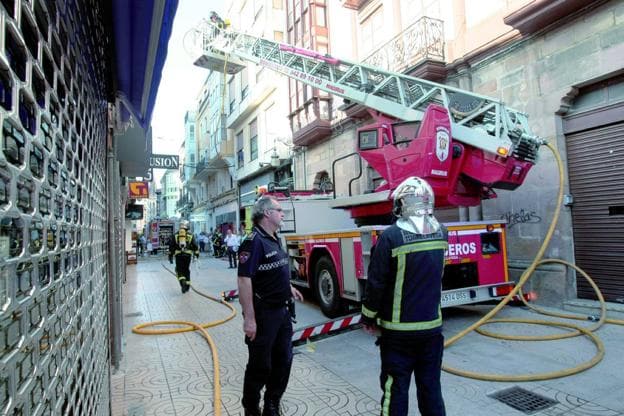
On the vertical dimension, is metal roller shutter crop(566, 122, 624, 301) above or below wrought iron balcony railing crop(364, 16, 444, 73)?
below

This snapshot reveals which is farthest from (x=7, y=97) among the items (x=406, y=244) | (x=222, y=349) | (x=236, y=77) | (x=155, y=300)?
(x=236, y=77)

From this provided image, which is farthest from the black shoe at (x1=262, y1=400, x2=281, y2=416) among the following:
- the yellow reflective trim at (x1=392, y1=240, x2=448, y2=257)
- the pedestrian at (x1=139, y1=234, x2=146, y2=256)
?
the pedestrian at (x1=139, y1=234, x2=146, y2=256)

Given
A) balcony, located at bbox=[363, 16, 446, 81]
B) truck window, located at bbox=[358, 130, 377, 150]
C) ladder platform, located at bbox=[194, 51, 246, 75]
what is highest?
ladder platform, located at bbox=[194, 51, 246, 75]

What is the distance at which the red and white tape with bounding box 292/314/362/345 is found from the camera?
17.8 ft

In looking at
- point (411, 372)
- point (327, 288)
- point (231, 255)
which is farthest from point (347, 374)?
point (231, 255)

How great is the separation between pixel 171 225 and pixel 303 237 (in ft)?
100

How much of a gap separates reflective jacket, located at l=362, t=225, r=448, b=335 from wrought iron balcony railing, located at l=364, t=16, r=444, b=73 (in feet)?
27.1

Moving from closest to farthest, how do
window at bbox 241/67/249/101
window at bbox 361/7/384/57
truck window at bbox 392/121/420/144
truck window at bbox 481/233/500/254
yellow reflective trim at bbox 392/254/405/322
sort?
yellow reflective trim at bbox 392/254/405/322, truck window at bbox 481/233/500/254, truck window at bbox 392/121/420/144, window at bbox 361/7/384/57, window at bbox 241/67/249/101

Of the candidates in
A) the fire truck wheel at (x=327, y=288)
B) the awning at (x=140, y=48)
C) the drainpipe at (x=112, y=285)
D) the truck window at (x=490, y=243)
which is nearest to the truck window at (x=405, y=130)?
the truck window at (x=490, y=243)

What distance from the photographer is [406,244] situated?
9.16ft

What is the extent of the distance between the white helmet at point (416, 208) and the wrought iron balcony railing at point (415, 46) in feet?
26.0

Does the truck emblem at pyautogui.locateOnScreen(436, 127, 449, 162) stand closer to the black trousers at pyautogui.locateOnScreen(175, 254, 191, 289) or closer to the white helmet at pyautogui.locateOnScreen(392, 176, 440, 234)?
the white helmet at pyautogui.locateOnScreen(392, 176, 440, 234)

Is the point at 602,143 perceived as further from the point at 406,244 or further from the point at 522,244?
the point at 406,244

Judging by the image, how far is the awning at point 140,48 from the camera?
271 centimetres
